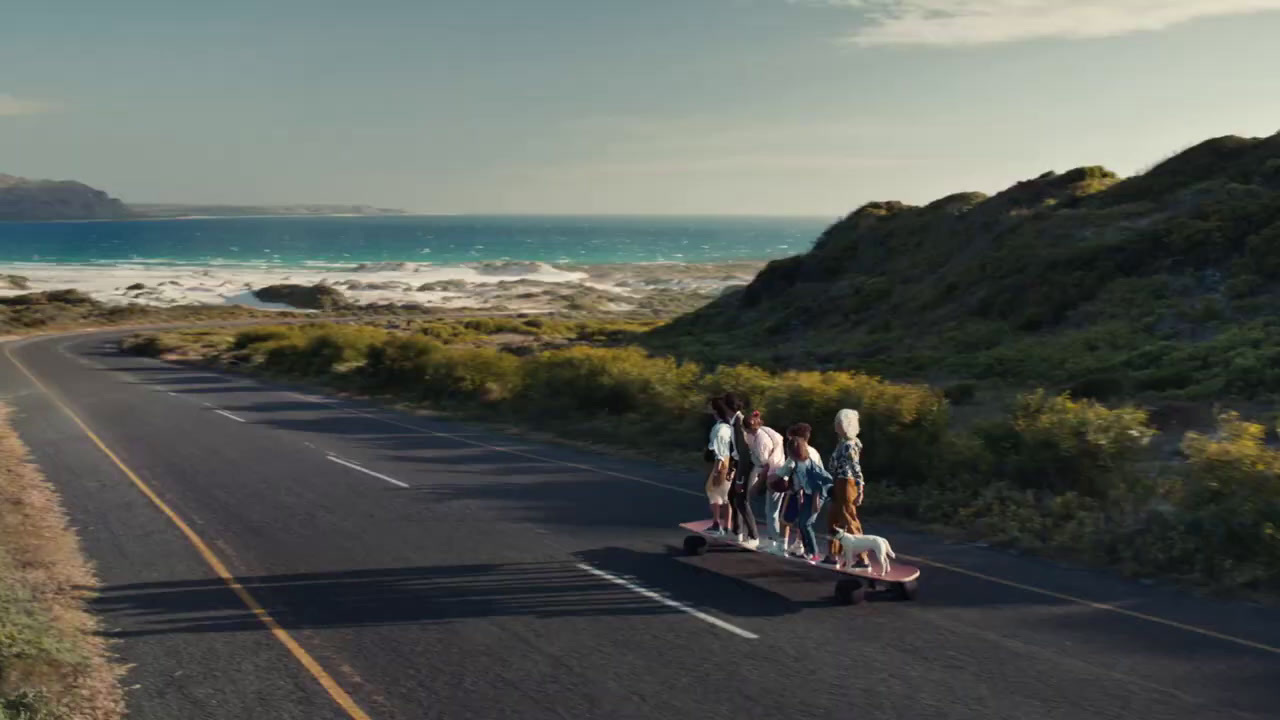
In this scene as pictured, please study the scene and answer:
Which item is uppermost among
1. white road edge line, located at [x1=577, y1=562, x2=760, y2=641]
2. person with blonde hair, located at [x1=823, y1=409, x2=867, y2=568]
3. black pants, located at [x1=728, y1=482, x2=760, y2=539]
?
person with blonde hair, located at [x1=823, y1=409, x2=867, y2=568]

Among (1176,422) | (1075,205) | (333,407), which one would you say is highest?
(1075,205)

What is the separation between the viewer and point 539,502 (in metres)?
15.4

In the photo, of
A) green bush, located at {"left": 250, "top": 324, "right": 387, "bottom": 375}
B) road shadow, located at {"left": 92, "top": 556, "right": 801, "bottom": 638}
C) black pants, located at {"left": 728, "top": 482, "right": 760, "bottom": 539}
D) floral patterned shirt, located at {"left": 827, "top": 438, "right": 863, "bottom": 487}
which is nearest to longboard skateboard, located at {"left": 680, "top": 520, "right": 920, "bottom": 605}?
road shadow, located at {"left": 92, "top": 556, "right": 801, "bottom": 638}

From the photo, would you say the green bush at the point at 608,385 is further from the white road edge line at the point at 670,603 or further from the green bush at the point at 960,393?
the white road edge line at the point at 670,603

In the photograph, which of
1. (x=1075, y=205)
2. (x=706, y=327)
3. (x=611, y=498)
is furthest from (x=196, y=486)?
(x=1075, y=205)

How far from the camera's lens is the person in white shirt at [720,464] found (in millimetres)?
11539

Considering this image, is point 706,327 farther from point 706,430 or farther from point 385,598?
point 385,598

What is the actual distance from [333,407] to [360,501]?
15.1 metres

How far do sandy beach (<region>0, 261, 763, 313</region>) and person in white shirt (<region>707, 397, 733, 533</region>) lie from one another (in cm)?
9090

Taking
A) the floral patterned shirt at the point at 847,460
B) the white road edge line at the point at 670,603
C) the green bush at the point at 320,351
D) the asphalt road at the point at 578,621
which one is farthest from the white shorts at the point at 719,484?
the green bush at the point at 320,351

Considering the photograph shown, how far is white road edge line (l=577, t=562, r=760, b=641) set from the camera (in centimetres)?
904

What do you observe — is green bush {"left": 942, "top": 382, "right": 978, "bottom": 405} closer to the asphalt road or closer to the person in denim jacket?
the asphalt road

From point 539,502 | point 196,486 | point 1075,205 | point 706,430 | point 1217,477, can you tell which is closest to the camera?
point 1217,477

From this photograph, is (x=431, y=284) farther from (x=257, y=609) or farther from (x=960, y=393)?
(x=257, y=609)
